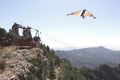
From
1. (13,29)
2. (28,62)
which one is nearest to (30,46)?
(28,62)

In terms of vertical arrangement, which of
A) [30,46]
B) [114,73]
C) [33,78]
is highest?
[30,46]

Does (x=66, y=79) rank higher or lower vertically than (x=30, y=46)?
lower

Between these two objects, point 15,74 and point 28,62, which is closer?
point 15,74

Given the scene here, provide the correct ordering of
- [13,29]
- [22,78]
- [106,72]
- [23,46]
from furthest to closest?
[106,72] → [13,29] → [23,46] → [22,78]

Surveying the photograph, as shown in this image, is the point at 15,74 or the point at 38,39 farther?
the point at 38,39

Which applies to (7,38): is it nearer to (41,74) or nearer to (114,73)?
(41,74)

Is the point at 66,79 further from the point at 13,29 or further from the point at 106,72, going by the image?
the point at 106,72

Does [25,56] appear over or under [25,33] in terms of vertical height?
under

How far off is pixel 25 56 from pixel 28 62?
6.90 ft

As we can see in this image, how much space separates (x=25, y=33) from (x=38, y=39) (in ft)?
9.59

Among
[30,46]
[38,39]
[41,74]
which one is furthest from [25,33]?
[41,74]

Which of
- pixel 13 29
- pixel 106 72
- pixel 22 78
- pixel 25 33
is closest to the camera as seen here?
pixel 22 78

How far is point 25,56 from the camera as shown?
936 inches

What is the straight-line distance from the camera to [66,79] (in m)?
29.4
